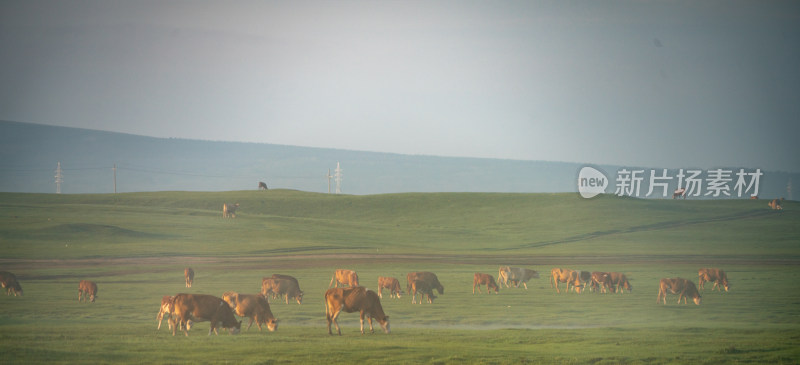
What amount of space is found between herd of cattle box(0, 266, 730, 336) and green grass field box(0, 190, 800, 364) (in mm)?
645

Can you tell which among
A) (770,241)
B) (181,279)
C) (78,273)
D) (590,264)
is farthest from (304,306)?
(770,241)

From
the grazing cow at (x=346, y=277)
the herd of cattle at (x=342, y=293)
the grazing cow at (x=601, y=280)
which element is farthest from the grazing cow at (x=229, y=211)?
the grazing cow at (x=601, y=280)

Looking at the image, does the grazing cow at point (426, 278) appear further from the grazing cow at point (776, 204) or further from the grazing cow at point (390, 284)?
the grazing cow at point (776, 204)

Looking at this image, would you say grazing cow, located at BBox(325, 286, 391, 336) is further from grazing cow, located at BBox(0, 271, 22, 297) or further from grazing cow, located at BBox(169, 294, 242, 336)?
grazing cow, located at BBox(0, 271, 22, 297)

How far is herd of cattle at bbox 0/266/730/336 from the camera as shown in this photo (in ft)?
70.3

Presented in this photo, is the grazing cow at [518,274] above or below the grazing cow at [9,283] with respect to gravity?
below

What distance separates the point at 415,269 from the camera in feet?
163

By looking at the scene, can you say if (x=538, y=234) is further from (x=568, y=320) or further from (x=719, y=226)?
(x=568, y=320)

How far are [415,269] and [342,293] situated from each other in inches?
1102

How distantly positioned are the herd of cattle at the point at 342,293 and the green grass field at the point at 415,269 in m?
0.65

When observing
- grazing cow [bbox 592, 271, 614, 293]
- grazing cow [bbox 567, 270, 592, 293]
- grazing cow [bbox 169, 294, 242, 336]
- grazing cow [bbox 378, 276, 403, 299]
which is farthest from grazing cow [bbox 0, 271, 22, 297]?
grazing cow [bbox 592, 271, 614, 293]

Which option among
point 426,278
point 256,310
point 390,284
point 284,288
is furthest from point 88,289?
point 426,278

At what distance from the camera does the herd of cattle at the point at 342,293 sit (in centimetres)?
2144

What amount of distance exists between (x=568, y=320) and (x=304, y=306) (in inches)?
436
